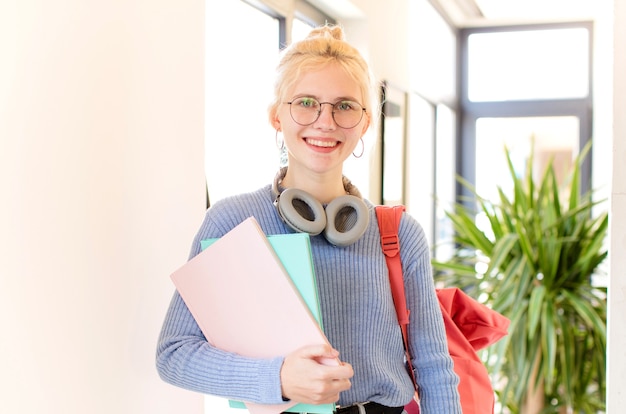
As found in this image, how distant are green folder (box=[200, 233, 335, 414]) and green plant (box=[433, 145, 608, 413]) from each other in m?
2.79

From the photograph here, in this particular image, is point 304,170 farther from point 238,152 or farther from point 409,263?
point 238,152

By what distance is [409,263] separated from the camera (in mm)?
1408

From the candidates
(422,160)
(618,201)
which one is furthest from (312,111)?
(422,160)

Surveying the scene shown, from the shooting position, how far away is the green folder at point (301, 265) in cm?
116

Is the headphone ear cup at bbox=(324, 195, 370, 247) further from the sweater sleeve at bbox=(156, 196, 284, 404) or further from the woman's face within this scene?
the sweater sleeve at bbox=(156, 196, 284, 404)

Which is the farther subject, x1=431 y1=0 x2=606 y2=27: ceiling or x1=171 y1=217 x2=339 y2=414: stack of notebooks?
x1=431 y1=0 x2=606 y2=27: ceiling

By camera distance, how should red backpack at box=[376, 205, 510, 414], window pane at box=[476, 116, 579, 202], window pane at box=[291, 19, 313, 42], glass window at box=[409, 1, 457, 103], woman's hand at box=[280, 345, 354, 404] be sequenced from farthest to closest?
window pane at box=[476, 116, 579, 202] < glass window at box=[409, 1, 457, 103] < window pane at box=[291, 19, 313, 42] < red backpack at box=[376, 205, 510, 414] < woman's hand at box=[280, 345, 354, 404]

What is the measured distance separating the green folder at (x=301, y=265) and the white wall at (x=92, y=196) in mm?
426

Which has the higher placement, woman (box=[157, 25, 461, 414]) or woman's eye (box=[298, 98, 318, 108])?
woman's eye (box=[298, 98, 318, 108])

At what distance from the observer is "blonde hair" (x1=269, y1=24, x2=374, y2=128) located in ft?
4.49

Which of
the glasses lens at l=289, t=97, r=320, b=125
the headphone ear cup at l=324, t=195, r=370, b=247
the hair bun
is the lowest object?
the headphone ear cup at l=324, t=195, r=370, b=247

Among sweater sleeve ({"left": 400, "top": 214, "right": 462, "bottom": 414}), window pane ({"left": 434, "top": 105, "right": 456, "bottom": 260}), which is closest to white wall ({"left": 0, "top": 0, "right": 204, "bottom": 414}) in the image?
sweater sleeve ({"left": 400, "top": 214, "right": 462, "bottom": 414})

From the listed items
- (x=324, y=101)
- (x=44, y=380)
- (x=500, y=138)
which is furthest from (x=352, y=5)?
(x=500, y=138)

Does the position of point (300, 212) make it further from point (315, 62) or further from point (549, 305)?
point (549, 305)
